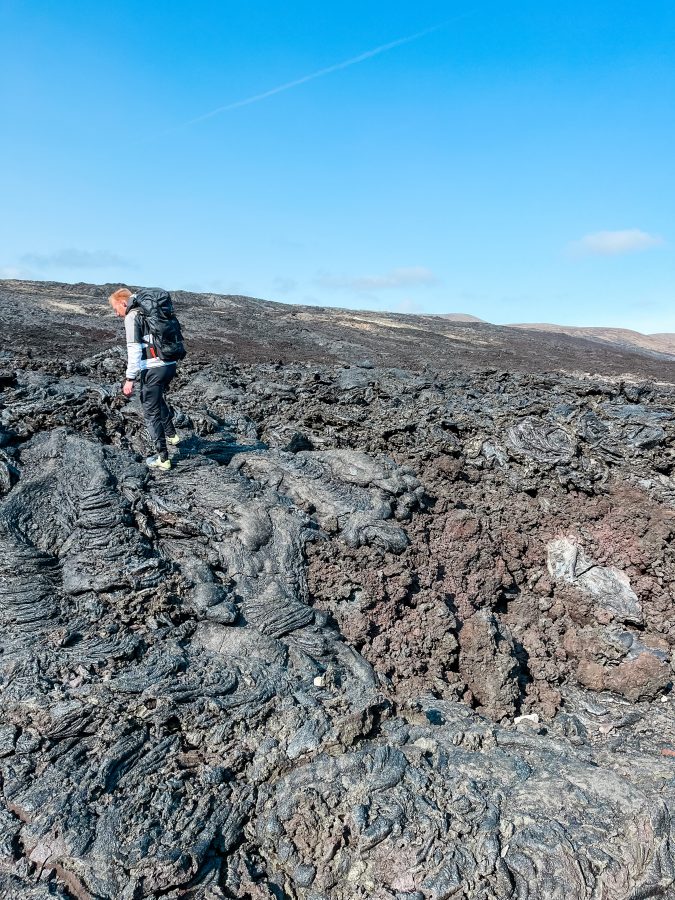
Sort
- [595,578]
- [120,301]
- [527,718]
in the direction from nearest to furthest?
[527,718]
[120,301]
[595,578]

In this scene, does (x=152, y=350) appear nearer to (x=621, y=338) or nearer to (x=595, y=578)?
(x=595, y=578)

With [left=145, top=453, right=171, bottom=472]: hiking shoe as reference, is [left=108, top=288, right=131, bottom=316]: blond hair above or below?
above

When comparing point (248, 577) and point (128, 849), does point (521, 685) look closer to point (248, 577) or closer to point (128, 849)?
point (248, 577)

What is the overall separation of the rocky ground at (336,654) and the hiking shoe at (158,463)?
0.16m

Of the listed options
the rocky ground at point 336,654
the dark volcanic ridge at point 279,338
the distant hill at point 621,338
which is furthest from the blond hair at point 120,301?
the distant hill at point 621,338

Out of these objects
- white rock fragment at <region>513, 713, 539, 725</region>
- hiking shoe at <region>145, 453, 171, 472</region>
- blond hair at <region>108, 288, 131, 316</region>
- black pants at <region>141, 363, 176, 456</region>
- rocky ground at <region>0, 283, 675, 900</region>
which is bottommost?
white rock fragment at <region>513, 713, 539, 725</region>

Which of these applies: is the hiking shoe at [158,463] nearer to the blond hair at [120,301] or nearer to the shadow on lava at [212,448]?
the shadow on lava at [212,448]

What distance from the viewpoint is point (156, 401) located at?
20.2 ft

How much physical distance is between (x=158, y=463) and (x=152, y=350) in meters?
1.14

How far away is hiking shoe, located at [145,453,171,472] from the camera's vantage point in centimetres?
621

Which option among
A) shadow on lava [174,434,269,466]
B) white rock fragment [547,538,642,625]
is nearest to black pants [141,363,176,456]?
shadow on lava [174,434,269,466]

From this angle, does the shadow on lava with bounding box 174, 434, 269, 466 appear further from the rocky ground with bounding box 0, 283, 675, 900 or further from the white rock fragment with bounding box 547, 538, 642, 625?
the white rock fragment with bounding box 547, 538, 642, 625

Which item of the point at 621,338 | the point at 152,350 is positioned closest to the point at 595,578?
the point at 152,350

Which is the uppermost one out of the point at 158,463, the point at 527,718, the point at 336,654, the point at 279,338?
the point at 279,338
